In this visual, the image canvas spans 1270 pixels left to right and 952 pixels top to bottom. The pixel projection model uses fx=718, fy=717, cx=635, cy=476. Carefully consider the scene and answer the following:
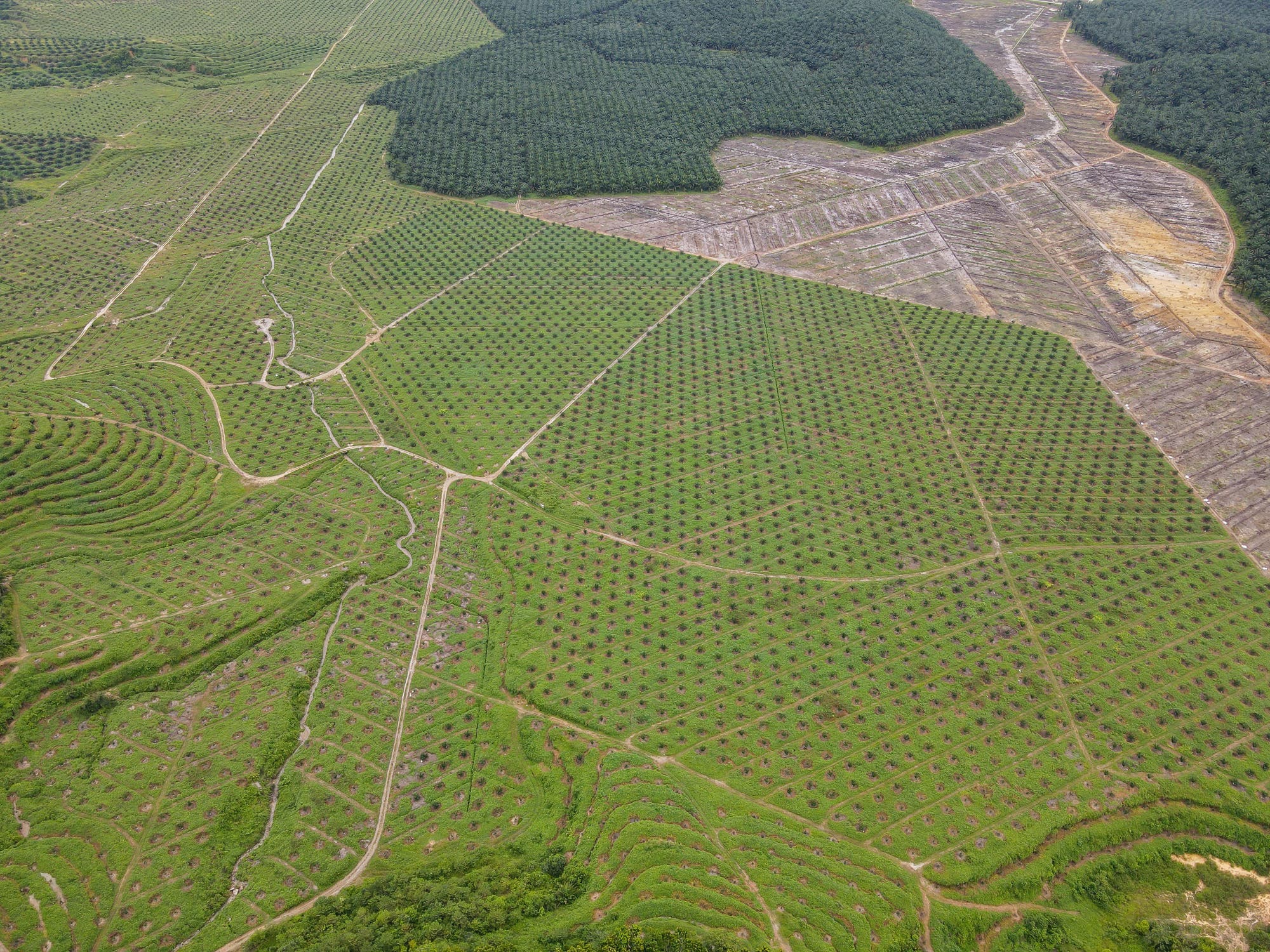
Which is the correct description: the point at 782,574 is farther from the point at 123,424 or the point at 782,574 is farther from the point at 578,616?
the point at 123,424

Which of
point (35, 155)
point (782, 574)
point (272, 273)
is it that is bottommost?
point (782, 574)

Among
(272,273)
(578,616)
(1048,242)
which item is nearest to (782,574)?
(578,616)

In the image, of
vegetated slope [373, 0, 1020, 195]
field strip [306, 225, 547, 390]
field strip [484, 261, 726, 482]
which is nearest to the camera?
field strip [484, 261, 726, 482]

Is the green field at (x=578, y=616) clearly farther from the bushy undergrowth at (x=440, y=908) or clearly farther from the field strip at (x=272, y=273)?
the field strip at (x=272, y=273)

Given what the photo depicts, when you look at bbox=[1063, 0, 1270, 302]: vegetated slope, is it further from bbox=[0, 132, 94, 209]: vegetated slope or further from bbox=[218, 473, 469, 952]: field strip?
bbox=[0, 132, 94, 209]: vegetated slope

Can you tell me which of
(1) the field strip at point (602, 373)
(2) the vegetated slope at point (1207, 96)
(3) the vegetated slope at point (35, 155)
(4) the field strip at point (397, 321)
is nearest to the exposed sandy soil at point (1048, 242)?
(2) the vegetated slope at point (1207, 96)

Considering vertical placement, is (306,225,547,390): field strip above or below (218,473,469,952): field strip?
above

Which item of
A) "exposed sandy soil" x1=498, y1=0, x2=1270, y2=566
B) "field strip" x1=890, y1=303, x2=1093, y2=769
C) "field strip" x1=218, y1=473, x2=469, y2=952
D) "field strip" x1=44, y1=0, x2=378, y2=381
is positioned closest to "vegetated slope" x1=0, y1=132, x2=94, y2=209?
"field strip" x1=44, y1=0, x2=378, y2=381
